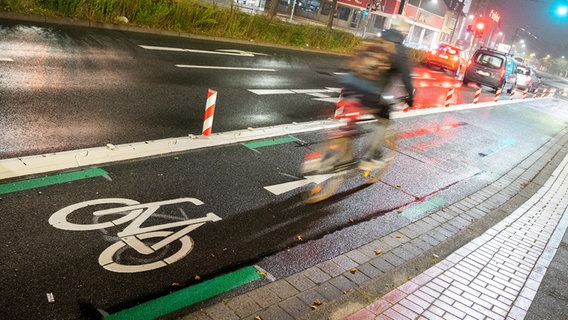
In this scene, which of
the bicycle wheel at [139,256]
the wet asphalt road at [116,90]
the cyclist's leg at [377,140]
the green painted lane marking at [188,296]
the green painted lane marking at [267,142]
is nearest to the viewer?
the green painted lane marking at [188,296]

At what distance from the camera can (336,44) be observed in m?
27.5

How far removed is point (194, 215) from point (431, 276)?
265 centimetres

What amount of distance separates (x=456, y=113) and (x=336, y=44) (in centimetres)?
1321

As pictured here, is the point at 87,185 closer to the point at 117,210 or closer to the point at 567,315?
the point at 117,210

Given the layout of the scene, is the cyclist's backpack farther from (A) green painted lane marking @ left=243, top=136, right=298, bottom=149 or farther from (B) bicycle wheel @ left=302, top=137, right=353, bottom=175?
(A) green painted lane marking @ left=243, top=136, right=298, bottom=149

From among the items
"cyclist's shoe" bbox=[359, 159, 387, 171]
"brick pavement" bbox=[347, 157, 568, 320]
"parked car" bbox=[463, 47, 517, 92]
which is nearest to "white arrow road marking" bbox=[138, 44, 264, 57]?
"cyclist's shoe" bbox=[359, 159, 387, 171]

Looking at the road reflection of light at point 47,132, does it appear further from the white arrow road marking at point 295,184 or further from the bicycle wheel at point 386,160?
the bicycle wheel at point 386,160

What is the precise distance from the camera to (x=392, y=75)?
642 centimetres

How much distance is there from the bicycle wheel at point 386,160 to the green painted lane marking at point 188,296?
11.8ft

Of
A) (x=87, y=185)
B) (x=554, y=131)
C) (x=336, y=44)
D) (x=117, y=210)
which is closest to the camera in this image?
(x=117, y=210)

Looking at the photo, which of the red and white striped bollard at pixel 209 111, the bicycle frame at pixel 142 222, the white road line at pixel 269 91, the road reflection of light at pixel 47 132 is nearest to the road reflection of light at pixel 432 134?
the white road line at pixel 269 91

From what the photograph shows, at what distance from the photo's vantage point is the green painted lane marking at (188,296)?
131 inches

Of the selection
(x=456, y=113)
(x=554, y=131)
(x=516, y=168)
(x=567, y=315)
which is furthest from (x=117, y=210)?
(x=554, y=131)

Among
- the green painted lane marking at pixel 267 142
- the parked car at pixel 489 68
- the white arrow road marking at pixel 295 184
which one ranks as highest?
the parked car at pixel 489 68
